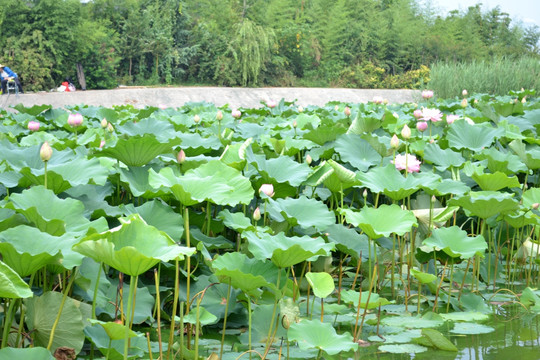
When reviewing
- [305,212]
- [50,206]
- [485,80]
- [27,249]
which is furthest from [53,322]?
[485,80]

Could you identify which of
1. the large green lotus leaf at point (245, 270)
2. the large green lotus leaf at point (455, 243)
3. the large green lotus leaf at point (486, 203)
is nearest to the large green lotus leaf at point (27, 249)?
the large green lotus leaf at point (245, 270)

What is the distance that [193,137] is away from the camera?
2.52 m

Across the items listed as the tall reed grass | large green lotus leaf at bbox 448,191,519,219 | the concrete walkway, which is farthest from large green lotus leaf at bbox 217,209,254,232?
Result: the concrete walkway

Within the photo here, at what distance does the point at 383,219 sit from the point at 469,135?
51.2 inches

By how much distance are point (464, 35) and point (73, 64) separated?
50.4 ft

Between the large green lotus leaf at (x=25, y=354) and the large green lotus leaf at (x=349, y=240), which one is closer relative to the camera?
the large green lotus leaf at (x=25, y=354)

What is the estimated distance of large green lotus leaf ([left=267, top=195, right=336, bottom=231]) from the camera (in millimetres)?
1803

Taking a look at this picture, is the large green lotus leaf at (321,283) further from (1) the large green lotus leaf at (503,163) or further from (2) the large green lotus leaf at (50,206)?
(1) the large green lotus leaf at (503,163)

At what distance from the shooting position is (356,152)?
8.62ft

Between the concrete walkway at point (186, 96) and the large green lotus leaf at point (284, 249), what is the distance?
1008 centimetres

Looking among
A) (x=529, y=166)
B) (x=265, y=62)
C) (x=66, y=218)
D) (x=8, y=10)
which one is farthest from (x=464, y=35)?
(x=66, y=218)

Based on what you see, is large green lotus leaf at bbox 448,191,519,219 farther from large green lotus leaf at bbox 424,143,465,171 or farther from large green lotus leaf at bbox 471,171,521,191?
large green lotus leaf at bbox 424,143,465,171

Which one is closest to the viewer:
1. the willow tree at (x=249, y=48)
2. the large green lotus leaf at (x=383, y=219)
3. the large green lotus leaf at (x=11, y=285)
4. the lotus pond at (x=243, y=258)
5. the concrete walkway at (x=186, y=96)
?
the large green lotus leaf at (x=11, y=285)

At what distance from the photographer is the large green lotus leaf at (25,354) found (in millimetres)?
1096
